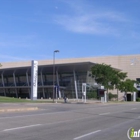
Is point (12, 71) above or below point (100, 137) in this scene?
above

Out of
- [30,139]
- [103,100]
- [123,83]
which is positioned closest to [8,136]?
[30,139]

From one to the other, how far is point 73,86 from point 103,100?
86.4 feet

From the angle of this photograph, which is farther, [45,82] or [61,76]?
[45,82]

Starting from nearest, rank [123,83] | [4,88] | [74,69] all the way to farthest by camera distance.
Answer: [123,83] < [74,69] < [4,88]

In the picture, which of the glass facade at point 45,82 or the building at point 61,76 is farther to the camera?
the glass facade at point 45,82

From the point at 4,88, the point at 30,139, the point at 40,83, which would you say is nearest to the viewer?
the point at 30,139

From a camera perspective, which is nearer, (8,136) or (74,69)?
(8,136)

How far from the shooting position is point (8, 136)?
441 inches

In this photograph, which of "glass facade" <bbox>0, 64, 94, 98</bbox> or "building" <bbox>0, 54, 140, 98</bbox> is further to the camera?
"glass facade" <bbox>0, 64, 94, 98</bbox>

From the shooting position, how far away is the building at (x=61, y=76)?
85.8 meters

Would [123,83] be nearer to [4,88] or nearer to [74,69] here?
[74,69]

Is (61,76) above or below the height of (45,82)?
above

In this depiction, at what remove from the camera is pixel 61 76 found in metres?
90.0

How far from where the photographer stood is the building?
85.8 metres
